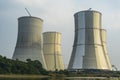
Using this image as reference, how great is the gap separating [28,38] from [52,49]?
9111 millimetres

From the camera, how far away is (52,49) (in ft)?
151

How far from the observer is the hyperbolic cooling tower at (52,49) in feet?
148

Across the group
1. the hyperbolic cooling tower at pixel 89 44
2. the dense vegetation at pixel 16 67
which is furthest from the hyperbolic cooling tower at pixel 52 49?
the dense vegetation at pixel 16 67

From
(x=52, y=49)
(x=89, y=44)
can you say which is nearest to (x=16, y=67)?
(x=89, y=44)

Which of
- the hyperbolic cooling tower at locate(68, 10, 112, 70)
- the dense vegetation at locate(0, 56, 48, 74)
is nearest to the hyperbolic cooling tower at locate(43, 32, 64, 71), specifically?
the hyperbolic cooling tower at locate(68, 10, 112, 70)

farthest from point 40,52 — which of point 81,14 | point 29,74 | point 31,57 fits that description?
point 81,14

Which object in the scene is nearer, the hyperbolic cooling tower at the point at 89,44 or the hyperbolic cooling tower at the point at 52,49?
the hyperbolic cooling tower at the point at 89,44

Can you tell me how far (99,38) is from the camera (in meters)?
37.8

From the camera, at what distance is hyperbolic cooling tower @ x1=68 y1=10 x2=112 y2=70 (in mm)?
36969

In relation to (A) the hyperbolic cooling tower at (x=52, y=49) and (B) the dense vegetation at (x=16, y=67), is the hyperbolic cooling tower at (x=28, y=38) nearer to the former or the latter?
(B) the dense vegetation at (x=16, y=67)

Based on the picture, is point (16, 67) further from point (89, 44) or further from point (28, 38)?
point (89, 44)

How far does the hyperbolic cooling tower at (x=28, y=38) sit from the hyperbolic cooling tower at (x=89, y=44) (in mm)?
5809

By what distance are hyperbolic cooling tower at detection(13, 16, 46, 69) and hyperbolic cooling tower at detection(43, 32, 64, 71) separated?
6.26m

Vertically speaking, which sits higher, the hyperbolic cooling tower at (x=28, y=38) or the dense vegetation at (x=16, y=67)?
the hyperbolic cooling tower at (x=28, y=38)
